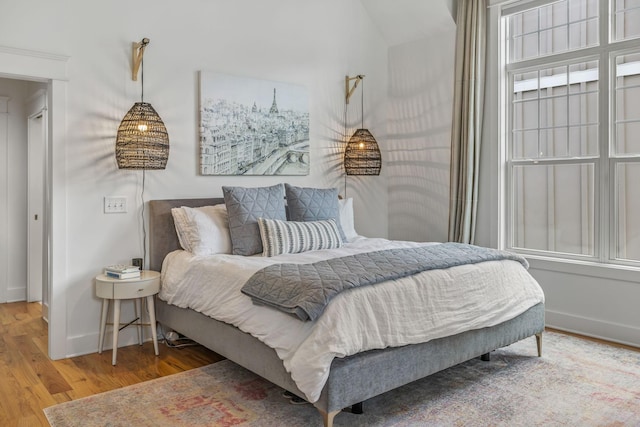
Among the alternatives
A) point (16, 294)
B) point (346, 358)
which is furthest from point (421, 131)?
point (16, 294)

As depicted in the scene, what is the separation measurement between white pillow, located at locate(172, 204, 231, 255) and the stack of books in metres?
0.36

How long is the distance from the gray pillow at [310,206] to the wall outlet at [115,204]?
1158mm

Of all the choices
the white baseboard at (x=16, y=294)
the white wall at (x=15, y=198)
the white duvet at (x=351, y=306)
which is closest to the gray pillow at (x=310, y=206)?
the white duvet at (x=351, y=306)

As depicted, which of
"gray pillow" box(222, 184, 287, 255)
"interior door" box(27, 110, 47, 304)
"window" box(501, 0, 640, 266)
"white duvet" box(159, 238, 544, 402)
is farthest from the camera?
"interior door" box(27, 110, 47, 304)

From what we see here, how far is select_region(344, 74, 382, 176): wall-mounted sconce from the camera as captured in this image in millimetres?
4693

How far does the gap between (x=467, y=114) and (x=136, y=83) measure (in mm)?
2675

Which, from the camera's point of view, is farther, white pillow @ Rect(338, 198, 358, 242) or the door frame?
white pillow @ Rect(338, 198, 358, 242)

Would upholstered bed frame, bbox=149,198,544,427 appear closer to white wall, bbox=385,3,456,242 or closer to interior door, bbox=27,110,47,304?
white wall, bbox=385,3,456,242

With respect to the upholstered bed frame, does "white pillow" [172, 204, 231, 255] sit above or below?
above

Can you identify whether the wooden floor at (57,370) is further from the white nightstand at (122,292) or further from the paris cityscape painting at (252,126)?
the paris cityscape painting at (252,126)

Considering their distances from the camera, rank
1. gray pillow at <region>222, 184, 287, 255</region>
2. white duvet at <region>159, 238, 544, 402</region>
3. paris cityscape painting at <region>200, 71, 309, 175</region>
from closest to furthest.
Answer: white duvet at <region>159, 238, 544, 402</region>, gray pillow at <region>222, 184, 287, 255</region>, paris cityscape painting at <region>200, 71, 309, 175</region>

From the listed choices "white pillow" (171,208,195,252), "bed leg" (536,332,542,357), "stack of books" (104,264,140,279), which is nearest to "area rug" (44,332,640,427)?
"bed leg" (536,332,542,357)

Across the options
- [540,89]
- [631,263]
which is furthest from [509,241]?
[540,89]

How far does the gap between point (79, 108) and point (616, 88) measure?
12.3 feet
